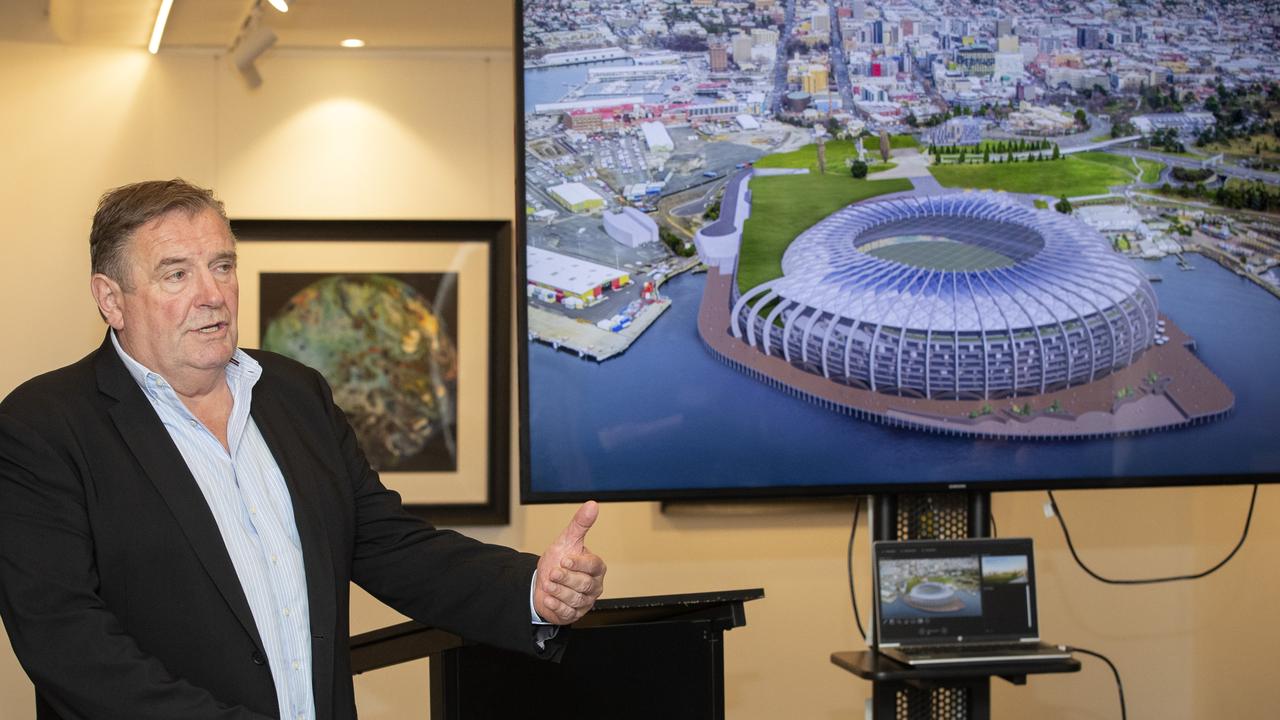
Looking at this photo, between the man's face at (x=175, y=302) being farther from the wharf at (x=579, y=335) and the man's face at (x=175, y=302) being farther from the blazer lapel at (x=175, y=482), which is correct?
the wharf at (x=579, y=335)

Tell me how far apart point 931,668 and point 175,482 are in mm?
1395

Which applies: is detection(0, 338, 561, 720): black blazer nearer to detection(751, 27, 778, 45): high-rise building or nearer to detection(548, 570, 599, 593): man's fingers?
detection(548, 570, 599, 593): man's fingers

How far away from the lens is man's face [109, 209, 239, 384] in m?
1.83

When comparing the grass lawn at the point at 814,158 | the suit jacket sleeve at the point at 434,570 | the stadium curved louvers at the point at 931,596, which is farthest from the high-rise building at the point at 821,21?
the suit jacket sleeve at the point at 434,570

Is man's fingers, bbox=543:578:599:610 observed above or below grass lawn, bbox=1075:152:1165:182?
below

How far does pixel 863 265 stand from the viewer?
→ 2572 millimetres

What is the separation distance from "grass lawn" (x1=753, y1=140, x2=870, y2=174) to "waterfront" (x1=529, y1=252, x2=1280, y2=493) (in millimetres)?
297

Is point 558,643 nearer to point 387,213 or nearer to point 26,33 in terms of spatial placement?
point 387,213

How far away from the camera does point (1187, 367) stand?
2.65 metres

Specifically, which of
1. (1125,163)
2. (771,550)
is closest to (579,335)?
(1125,163)

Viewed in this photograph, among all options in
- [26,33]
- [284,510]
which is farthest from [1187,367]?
[26,33]

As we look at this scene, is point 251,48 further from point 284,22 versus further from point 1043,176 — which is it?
point 1043,176

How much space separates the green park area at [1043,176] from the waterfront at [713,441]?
1.80 feet

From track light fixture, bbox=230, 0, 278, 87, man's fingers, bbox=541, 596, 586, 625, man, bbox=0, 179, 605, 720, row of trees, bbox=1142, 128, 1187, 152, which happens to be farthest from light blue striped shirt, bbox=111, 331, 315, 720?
Result: track light fixture, bbox=230, 0, 278, 87
